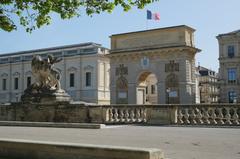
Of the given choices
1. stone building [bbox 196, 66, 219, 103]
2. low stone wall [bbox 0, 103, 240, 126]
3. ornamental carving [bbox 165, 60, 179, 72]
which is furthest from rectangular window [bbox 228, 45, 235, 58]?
low stone wall [bbox 0, 103, 240, 126]

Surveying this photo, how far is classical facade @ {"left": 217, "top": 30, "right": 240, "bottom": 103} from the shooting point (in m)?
57.0

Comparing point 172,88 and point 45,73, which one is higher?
point 45,73

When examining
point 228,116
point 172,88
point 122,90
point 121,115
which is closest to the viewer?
point 228,116

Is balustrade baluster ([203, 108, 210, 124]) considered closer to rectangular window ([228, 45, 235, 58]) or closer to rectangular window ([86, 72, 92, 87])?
rectangular window ([228, 45, 235, 58])

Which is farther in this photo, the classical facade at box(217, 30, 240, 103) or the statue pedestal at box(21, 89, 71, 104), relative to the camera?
the classical facade at box(217, 30, 240, 103)

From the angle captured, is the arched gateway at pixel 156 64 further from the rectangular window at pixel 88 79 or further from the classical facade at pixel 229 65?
the rectangular window at pixel 88 79

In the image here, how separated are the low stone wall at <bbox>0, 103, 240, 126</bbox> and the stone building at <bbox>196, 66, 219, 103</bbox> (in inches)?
2435

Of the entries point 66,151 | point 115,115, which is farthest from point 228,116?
point 66,151

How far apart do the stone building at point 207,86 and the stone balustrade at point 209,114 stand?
207 ft

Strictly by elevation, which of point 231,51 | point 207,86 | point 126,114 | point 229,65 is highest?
point 231,51

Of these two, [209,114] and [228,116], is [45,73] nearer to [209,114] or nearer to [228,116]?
[209,114]

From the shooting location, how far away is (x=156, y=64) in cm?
4262

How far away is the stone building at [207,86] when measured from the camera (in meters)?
83.7

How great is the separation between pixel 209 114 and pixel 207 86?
256 ft
